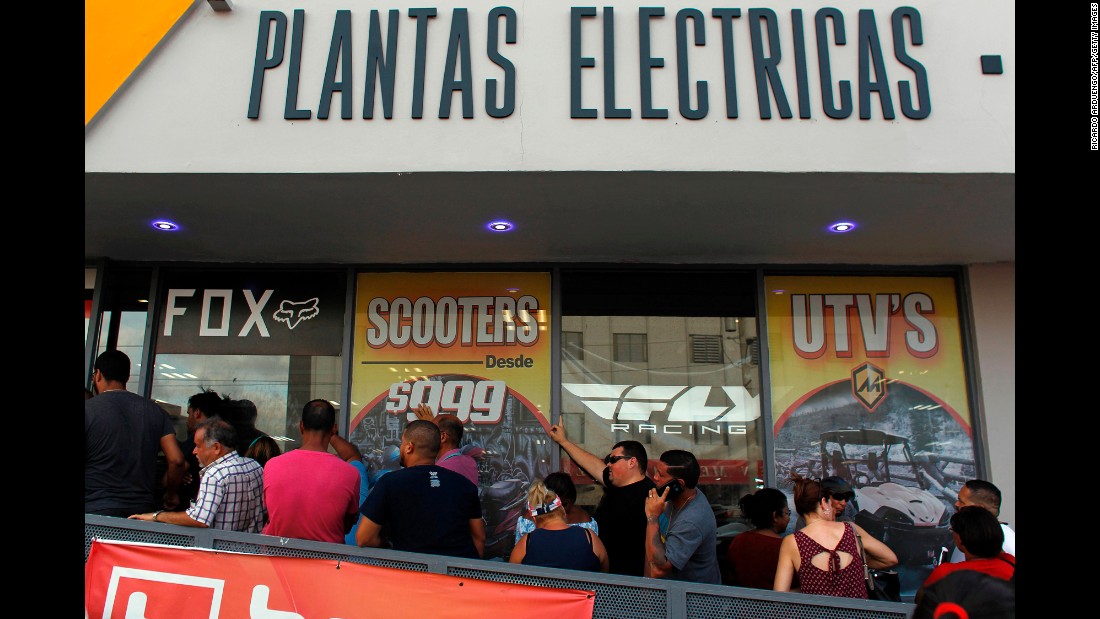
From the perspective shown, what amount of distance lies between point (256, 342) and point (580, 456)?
3.06 meters

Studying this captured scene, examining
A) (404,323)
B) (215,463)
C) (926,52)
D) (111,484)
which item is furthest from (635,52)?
(111,484)

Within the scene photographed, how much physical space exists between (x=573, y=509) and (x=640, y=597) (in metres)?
1.58

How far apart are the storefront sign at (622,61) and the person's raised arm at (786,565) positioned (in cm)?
265

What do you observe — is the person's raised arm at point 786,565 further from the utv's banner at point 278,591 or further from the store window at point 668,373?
the store window at point 668,373

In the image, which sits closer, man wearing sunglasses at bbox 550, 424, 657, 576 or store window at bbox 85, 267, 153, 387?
man wearing sunglasses at bbox 550, 424, 657, 576

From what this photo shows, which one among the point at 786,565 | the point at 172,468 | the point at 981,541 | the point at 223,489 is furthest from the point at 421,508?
the point at 981,541

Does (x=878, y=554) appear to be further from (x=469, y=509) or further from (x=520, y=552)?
(x=469, y=509)

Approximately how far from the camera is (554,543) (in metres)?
3.75

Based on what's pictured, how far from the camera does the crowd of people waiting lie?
11.6 ft

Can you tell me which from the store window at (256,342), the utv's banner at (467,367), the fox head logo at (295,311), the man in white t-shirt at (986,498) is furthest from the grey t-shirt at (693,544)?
the fox head logo at (295,311)

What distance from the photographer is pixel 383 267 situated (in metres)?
6.59

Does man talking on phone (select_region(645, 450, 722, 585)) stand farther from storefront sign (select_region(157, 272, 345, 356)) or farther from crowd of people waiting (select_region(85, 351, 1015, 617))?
storefront sign (select_region(157, 272, 345, 356))

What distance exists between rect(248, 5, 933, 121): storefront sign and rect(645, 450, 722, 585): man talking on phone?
223 centimetres

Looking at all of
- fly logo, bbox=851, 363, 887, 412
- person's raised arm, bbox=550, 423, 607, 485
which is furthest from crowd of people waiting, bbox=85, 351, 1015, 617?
fly logo, bbox=851, 363, 887, 412
